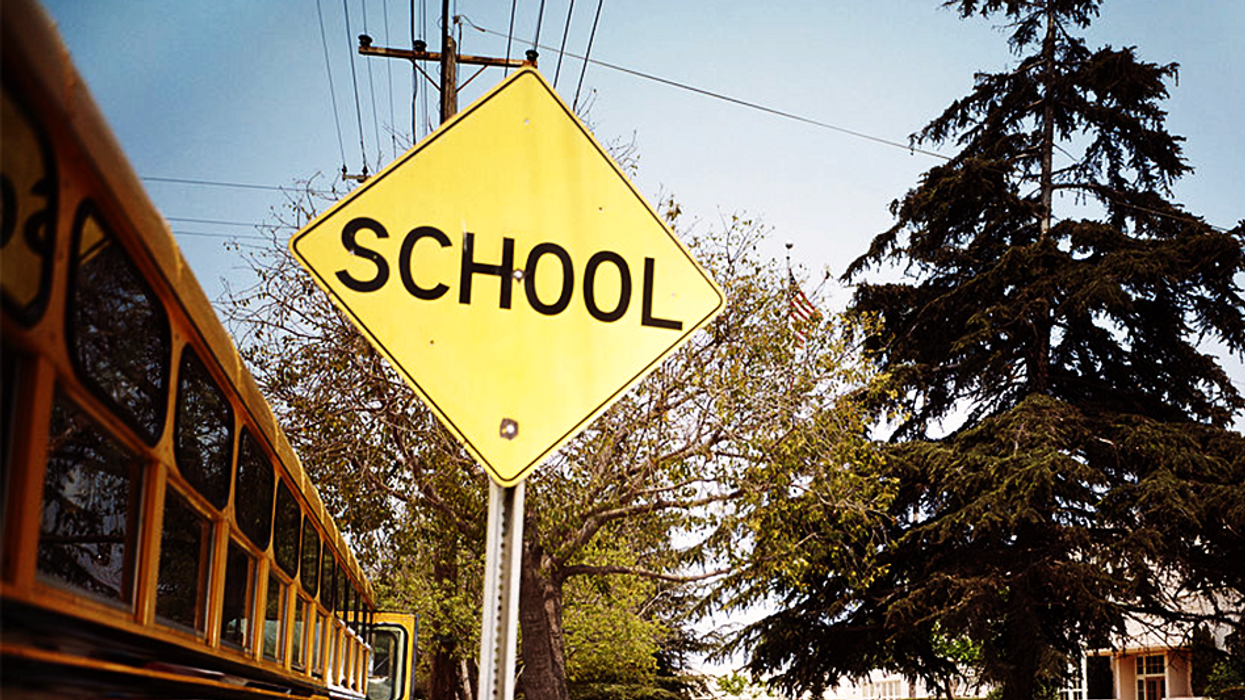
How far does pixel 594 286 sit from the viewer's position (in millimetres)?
2936

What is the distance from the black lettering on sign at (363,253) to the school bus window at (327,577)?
3224 millimetres

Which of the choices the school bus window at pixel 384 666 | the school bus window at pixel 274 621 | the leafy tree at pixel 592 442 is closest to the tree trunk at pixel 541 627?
the leafy tree at pixel 592 442

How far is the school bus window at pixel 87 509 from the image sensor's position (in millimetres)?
1772

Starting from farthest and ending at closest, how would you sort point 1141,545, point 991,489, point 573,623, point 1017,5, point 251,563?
1. point 1017,5
2. point 573,623
3. point 991,489
4. point 1141,545
5. point 251,563

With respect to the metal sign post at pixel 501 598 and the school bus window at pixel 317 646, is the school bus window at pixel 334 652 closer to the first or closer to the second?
the school bus window at pixel 317 646

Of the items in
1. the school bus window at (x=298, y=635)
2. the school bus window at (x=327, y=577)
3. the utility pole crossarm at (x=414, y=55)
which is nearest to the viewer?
the school bus window at (x=298, y=635)

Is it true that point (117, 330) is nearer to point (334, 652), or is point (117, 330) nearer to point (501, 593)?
point (501, 593)

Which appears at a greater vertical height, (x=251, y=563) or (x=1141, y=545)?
(x=1141, y=545)

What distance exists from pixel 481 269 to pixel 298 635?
2.76m

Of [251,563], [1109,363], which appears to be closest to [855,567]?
[1109,363]

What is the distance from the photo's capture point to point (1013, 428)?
2181 cm

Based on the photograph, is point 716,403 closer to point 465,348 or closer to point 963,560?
point 963,560

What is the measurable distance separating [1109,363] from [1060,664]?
6.53 m

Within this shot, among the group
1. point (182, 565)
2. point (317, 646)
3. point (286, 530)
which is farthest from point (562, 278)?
point (317, 646)
